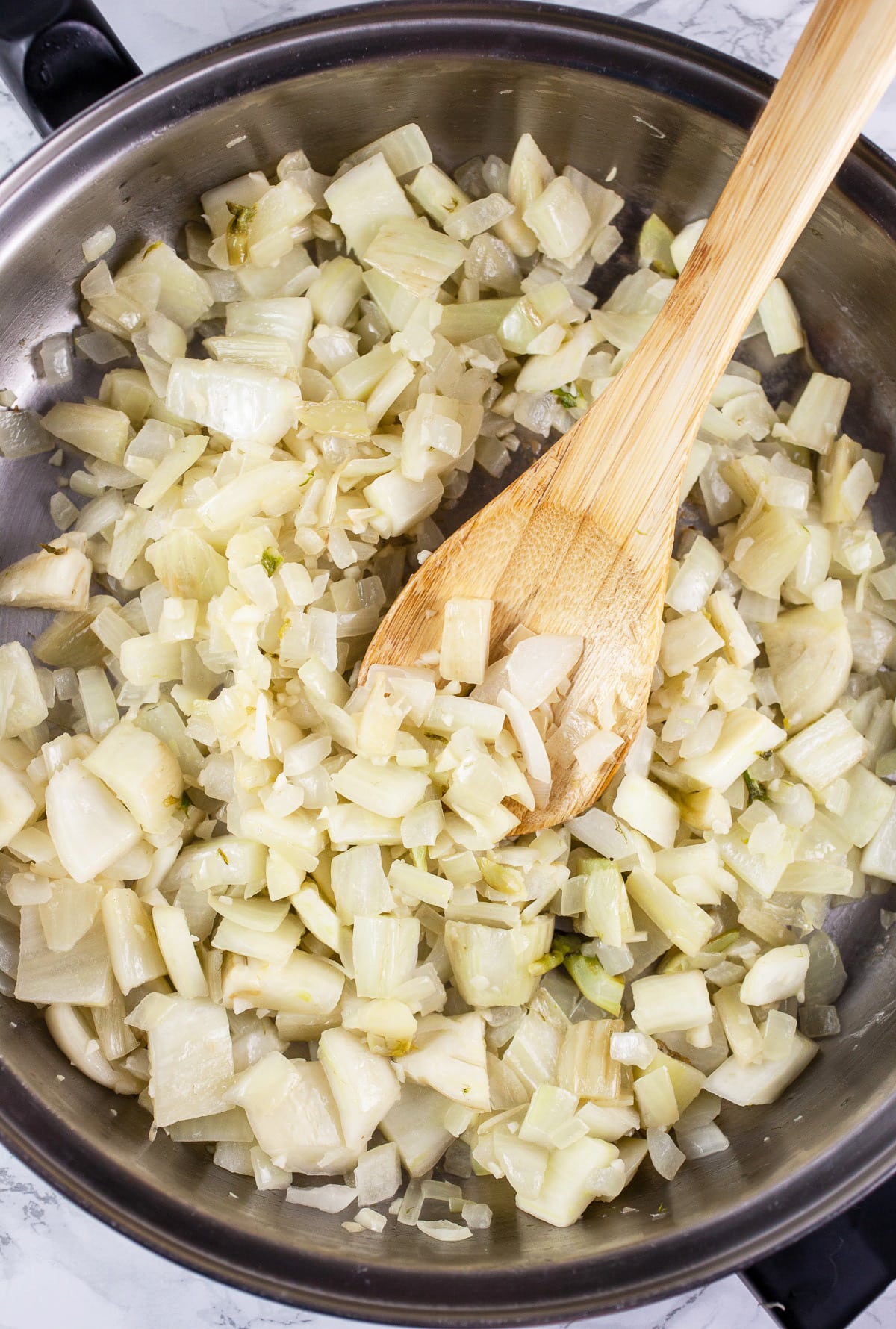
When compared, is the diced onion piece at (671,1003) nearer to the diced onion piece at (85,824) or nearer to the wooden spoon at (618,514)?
the wooden spoon at (618,514)

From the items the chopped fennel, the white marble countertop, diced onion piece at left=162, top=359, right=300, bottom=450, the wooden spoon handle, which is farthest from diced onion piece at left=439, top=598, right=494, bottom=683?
the white marble countertop

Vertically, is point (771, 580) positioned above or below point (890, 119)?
below

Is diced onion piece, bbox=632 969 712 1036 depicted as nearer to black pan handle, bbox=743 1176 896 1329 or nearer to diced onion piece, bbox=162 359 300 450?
black pan handle, bbox=743 1176 896 1329

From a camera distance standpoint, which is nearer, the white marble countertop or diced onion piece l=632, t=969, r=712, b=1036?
diced onion piece l=632, t=969, r=712, b=1036

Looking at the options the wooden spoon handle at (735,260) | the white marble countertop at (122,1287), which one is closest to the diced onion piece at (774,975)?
the white marble countertop at (122,1287)

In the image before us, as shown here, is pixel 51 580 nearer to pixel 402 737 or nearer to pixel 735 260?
pixel 402 737

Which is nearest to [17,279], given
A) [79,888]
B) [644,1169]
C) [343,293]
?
[343,293]

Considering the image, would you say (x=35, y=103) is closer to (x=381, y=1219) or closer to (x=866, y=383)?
(x=866, y=383)
